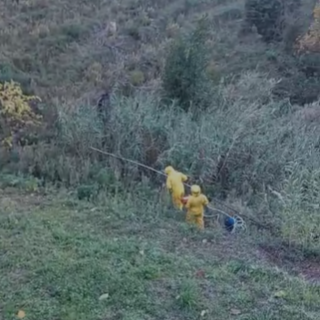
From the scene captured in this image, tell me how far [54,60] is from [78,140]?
5.11 m

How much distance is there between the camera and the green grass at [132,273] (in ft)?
14.3

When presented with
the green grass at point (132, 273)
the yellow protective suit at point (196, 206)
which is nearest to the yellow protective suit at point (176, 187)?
the yellow protective suit at point (196, 206)

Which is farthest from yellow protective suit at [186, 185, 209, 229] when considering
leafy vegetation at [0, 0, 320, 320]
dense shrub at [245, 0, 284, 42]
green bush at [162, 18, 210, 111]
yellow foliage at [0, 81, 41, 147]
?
dense shrub at [245, 0, 284, 42]

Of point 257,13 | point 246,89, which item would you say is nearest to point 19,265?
point 246,89

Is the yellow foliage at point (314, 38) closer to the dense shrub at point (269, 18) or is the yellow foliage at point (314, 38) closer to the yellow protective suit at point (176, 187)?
the dense shrub at point (269, 18)

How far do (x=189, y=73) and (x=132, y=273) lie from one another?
5101mm

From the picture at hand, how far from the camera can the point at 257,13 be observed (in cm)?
1502

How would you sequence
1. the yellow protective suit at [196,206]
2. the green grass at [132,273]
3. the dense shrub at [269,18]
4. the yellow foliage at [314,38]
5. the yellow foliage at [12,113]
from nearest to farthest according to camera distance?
the green grass at [132,273], the yellow protective suit at [196,206], the yellow foliage at [12,113], the yellow foliage at [314,38], the dense shrub at [269,18]

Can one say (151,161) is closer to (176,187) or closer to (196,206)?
(176,187)

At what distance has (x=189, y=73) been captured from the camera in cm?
932

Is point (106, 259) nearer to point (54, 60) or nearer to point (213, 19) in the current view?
point (54, 60)

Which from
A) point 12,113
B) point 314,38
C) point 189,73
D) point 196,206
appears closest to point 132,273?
point 196,206

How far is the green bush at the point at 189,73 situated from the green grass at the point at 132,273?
3572 millimetres

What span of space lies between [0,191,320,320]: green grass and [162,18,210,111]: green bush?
357cm
